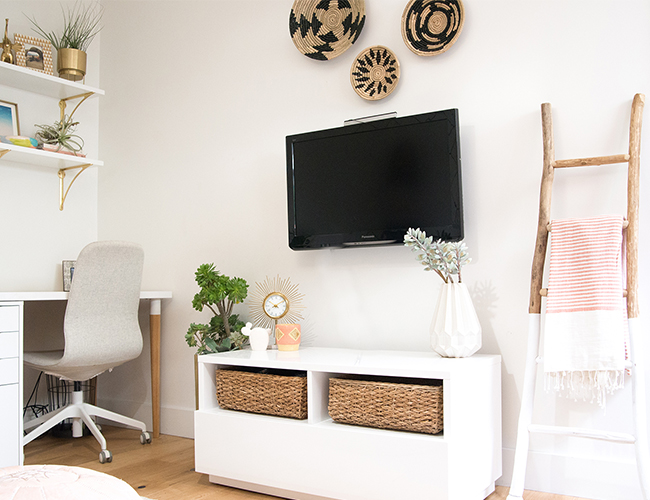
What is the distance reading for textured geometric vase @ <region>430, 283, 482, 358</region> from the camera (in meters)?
1.95

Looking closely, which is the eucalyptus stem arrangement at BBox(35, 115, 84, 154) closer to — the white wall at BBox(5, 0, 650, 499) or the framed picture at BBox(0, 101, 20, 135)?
the framed picture at BBox(0, 101, 20, 135)

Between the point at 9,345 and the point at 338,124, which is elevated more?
the point at 338,124

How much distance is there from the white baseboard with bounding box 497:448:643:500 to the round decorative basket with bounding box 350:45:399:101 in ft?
4.89

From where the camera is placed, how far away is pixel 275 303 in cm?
247

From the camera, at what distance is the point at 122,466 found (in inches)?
95.5

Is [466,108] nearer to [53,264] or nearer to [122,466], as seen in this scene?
[122,466]

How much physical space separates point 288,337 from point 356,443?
600 millimetres

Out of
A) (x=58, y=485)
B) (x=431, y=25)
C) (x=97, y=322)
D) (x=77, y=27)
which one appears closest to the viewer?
(x=58, y=485)

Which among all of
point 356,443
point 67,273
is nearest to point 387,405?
point 356,443

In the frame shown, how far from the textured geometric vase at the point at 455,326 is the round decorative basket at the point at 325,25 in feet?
3.92

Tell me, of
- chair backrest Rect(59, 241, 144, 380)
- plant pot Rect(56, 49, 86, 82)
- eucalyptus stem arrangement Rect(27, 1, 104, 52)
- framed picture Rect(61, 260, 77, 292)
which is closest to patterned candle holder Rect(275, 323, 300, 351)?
chair backrest Rect(59, 241, 144, 380)

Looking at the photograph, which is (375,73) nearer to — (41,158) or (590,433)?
(590,433)

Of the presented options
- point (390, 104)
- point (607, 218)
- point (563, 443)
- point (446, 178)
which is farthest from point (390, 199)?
point (563, 443)

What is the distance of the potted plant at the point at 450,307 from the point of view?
1954mm
